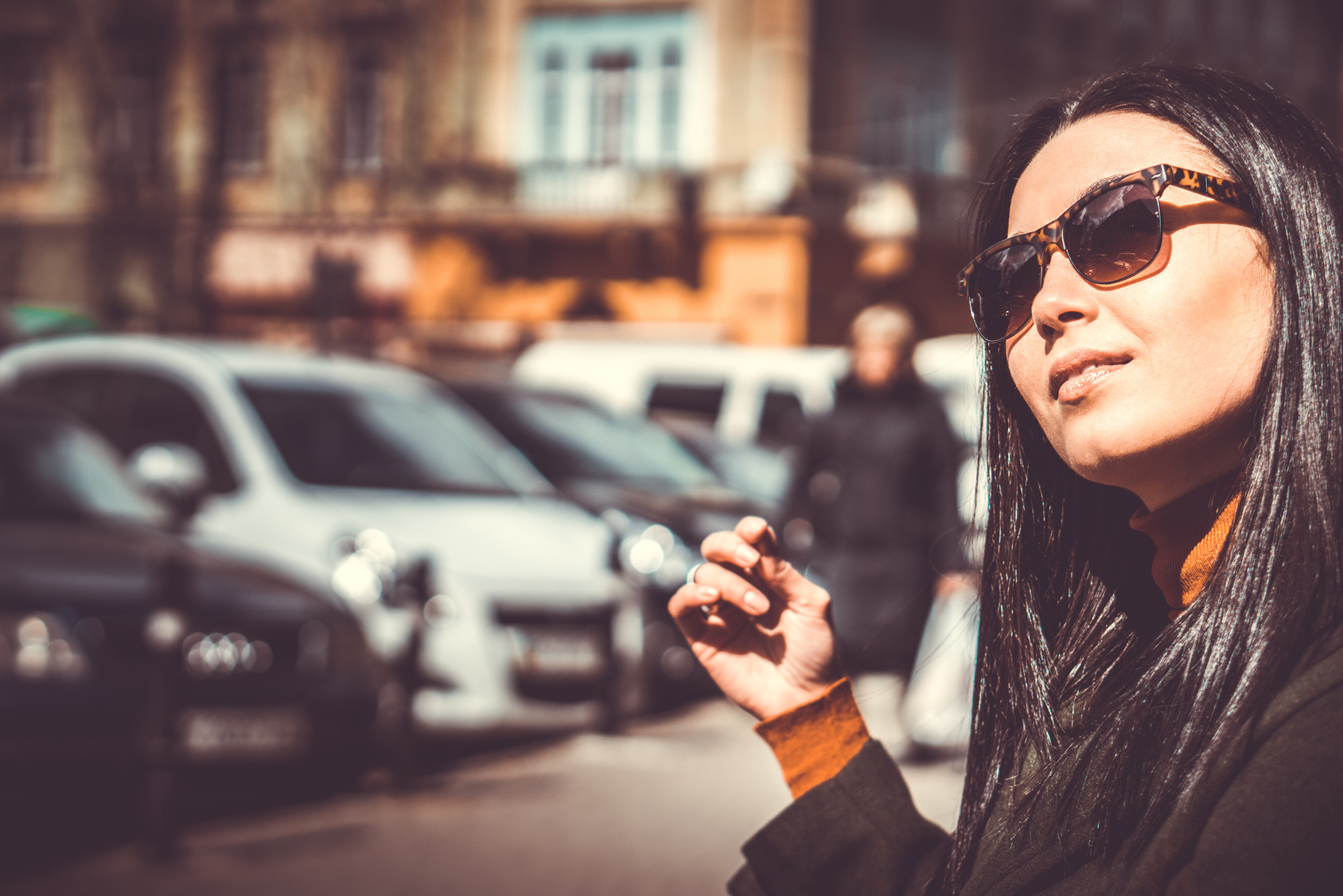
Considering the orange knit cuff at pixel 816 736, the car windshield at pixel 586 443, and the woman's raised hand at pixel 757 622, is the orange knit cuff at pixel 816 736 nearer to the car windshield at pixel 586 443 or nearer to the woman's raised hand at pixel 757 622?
the woman's raised hand at pixel 757 622

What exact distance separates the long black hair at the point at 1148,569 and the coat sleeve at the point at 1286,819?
4 centimetres

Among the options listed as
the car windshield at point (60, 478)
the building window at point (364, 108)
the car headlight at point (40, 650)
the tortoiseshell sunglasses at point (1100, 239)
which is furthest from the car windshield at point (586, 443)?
the building window at point (364, 108)

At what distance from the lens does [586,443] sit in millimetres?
9891

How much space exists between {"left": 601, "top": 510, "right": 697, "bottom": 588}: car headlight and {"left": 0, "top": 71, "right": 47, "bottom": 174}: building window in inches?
935

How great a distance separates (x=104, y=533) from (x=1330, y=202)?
6.07m

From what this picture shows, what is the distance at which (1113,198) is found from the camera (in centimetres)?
129

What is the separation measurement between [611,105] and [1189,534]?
79.5 feet

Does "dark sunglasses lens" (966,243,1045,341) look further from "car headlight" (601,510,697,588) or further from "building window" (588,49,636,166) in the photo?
"building window" (588,49,636,166)

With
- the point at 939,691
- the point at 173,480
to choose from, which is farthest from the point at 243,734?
the point at 939,691

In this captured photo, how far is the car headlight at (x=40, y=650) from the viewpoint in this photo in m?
5.44

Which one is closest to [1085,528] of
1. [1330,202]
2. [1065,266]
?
[1065,266]

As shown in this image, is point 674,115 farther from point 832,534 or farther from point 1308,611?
point 1308,611

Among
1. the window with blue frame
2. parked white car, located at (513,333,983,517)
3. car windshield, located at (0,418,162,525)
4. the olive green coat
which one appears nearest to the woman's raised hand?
→ the olive green coat

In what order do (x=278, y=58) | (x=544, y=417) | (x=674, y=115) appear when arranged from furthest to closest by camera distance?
(x=278, y=58) < (x=674, y=115) < (x=544, y=417)
